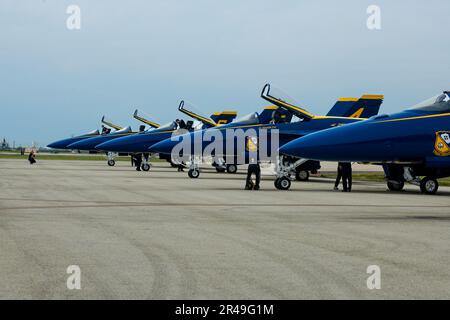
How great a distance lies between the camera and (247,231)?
10797mm

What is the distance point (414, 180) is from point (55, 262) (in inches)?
668

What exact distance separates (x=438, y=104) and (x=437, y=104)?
3cm

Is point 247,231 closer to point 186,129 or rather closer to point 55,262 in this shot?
point 55,262

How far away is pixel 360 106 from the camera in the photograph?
3297cm

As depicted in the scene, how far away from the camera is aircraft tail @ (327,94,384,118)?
32.9m

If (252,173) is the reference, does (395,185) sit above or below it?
below

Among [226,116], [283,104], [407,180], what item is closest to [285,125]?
[283,104]

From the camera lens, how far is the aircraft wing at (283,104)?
26.2 m

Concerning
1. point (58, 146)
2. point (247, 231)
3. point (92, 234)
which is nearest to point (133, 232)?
point (92, 234)

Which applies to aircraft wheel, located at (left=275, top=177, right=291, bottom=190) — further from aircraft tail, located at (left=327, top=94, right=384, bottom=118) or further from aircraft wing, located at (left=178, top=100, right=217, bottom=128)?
aircraft wing, located at (left=178, top=100, right=217, bottom=128)

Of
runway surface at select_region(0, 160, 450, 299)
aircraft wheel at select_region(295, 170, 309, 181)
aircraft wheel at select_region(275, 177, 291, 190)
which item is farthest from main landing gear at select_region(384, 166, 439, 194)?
aircraft wheel at select_region(295, 170, 309, 181)

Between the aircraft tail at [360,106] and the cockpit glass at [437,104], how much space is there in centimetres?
1244

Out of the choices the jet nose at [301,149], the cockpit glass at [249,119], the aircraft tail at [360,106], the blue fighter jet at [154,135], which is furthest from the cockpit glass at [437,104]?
the blue fighter jet at [154,135]

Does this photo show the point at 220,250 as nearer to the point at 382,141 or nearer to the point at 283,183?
the point at 382,141
